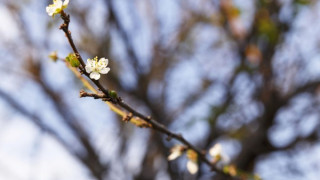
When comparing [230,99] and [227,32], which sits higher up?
[227,32]

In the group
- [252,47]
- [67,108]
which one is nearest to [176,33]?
[252,47]

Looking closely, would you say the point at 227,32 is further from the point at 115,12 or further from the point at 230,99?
the point at 115,12

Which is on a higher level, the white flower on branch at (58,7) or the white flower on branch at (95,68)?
the white flower on branch at (58,7)

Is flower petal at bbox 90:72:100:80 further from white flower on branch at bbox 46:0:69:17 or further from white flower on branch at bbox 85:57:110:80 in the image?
white flower on branch at bbox 46:0:69:17

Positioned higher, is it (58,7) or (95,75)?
(58,7)

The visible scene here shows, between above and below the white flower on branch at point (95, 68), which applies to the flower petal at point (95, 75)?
below

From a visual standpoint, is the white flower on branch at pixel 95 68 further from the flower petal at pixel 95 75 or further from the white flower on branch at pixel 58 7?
the white flower on branch at pixel 58 7

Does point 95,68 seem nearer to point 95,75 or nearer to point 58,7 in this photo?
point 95,75

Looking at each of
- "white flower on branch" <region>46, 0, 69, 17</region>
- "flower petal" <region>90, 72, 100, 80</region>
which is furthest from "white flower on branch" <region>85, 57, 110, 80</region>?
"white flower on branch" <region>46, 0, 69, 17</region>

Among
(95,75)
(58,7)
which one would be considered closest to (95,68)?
(95,75)

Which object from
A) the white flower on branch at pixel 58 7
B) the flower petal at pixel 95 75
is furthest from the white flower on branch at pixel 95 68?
the white flower on branch at pixel 58 7

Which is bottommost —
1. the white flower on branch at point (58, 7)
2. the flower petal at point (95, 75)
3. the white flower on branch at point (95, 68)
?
the flower petal at point (95, 75)
